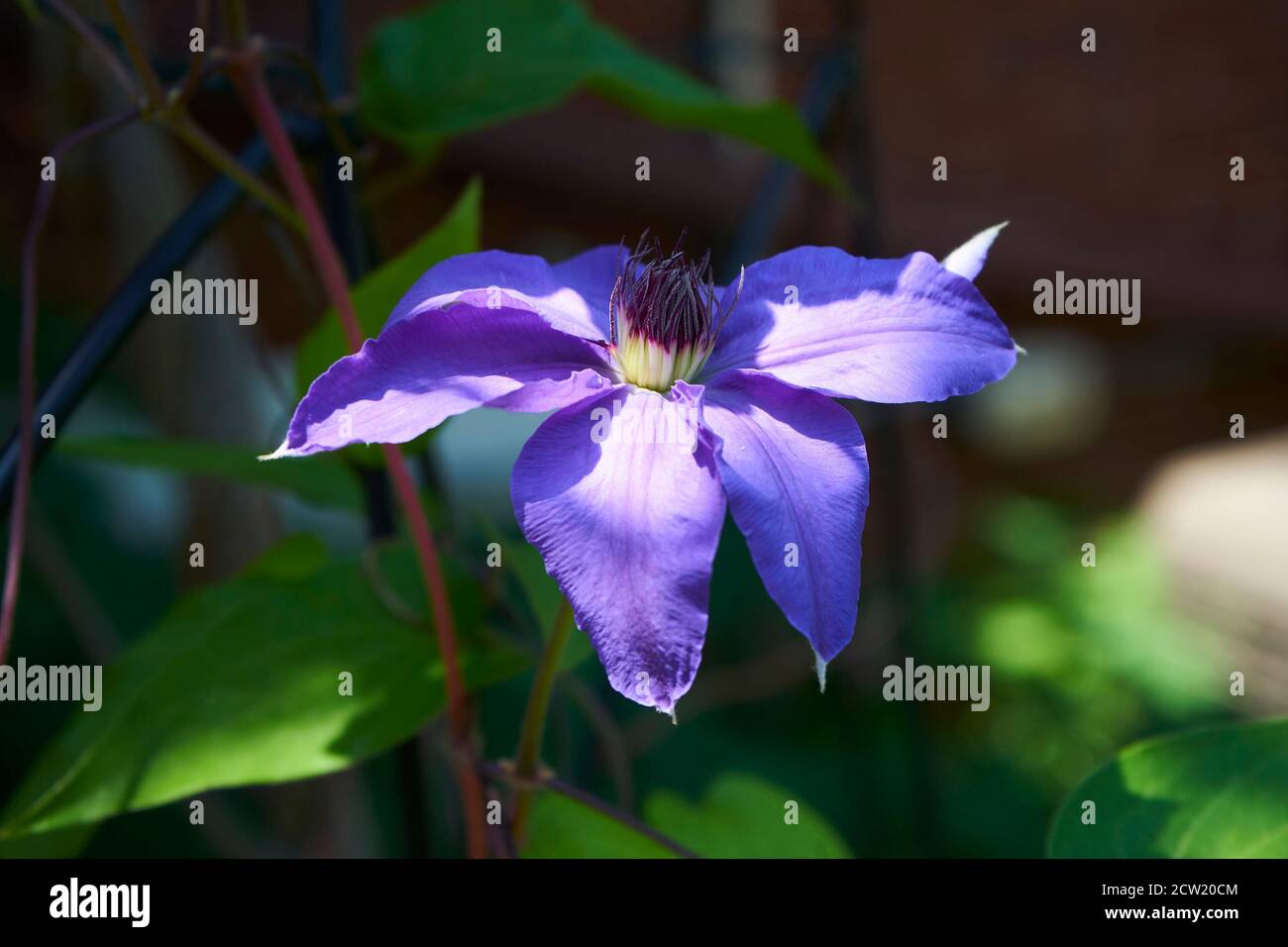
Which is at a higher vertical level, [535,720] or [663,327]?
[663,327]

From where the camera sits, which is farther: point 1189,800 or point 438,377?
point 1189,800

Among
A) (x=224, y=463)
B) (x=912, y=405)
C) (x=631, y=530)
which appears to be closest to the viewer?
(x=631, y=530)

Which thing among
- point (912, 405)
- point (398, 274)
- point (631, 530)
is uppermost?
point (912, 405)

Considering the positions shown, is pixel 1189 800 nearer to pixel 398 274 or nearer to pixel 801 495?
pixel 801 495

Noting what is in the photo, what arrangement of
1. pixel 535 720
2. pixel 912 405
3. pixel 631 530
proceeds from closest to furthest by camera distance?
pixel 631 530, pixel 535 720, pixel 912 405

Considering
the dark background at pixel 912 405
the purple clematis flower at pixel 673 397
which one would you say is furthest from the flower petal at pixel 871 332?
the dark background at pixel 912 405

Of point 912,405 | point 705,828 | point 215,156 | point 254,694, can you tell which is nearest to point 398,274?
point 215,156
